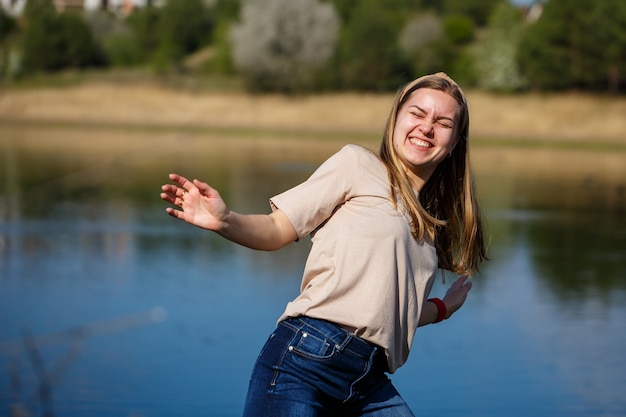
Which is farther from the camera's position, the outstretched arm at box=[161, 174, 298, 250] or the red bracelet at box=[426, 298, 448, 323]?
the red bracelet at box=[426, 298, 448, 323]

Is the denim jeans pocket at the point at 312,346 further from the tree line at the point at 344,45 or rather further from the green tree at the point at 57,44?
the green tree at the point at 57,44

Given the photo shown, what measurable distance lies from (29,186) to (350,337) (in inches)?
678

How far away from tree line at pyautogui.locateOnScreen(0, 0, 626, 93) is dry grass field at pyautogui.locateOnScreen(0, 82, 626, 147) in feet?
4.74

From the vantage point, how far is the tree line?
49.4 meters

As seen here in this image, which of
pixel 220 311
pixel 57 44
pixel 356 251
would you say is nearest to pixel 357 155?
pixel 356 251

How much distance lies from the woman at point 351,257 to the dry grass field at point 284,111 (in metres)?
40.4

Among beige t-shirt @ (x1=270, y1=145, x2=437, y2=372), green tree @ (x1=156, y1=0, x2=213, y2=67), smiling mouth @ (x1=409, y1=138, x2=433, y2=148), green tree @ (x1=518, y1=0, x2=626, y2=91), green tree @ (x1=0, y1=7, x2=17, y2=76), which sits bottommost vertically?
green tree @ (x1=0, y1=7, x2=17, y2=76)

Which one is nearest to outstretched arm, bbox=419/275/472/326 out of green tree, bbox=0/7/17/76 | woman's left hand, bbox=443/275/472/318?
woman's left hand, bbox=443/275/472/318

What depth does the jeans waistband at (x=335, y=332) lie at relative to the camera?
10.3ft

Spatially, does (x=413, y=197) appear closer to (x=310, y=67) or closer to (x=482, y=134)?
(x=482, y=134)

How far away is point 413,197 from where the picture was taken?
3291mm

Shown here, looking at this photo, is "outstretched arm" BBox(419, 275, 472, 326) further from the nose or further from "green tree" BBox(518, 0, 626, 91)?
"green tree" BBox(518, 0, 626, 91)

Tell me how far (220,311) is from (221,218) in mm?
6071

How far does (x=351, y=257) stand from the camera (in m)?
3.14
